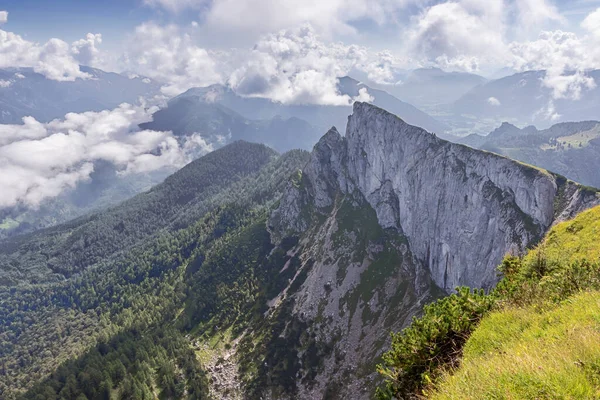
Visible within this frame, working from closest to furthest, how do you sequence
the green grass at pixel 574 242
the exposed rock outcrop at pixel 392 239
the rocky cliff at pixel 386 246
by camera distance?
the green grass at pixel 574 242 → the exposed rock outcrop at pixel 392 239 → the rocky cliff at pixel 386 246

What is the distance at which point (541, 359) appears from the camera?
8.91 metres

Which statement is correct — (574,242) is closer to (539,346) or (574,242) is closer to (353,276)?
(539,346)

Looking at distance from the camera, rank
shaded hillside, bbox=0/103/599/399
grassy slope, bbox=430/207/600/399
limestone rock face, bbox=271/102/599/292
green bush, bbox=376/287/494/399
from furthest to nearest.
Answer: shaded hillside, bbox=0/103/599/399, limestone rock face, bbox=271/102/599/292, green bush, bbox=376/287/494/399, grassy slope, bbox=430/207/600/399

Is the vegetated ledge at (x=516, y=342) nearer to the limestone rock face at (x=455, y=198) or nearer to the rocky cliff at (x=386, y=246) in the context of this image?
the limestone rock face at (x=455, y=198)

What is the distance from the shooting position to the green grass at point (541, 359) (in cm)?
750

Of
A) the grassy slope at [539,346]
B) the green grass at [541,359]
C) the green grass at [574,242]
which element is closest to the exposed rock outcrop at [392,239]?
the green grass at [574,242]

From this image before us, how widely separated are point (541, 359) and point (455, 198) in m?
111

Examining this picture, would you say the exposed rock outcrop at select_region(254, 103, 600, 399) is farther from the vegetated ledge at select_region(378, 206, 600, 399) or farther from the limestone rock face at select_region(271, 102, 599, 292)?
the vegetated ledge at select_region(378, 206, 600, 399)

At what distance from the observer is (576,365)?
26.6 feet

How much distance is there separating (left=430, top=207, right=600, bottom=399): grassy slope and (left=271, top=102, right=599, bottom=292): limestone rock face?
6293 cm

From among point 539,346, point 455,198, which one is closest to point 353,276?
point 455,198

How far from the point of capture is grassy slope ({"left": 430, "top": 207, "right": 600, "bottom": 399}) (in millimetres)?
7672

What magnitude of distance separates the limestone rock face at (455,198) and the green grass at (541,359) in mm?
66543

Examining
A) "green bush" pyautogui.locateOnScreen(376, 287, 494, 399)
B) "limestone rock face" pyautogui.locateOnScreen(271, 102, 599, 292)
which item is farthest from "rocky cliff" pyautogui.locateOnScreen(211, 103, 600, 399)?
"green bush" pyautogui.locateOnScreen(376, 287, 494, 399)
